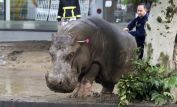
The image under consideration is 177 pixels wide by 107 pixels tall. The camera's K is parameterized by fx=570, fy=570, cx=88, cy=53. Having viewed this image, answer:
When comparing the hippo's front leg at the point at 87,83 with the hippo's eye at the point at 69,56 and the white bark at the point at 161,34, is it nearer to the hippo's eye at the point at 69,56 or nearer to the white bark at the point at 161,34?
the hippo's eye at the point at 69,56

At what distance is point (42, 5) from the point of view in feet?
63.5

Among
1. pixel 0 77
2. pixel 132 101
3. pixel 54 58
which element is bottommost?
pixel 0 77

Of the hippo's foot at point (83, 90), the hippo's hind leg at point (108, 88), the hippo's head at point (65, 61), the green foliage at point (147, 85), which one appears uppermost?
the hippo's head at point (65, 61)

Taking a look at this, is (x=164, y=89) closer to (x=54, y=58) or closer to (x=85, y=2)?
(x=54, y=58)

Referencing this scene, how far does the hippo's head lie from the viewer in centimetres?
550

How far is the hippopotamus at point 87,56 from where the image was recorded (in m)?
5.56

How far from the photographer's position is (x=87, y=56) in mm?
5895

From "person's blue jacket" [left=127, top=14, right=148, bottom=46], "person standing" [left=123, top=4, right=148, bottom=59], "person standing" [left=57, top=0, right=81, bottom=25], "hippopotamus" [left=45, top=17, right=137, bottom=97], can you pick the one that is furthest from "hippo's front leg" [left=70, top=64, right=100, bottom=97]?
"person standing" [left=57, top=0, right=81, bottom=25]

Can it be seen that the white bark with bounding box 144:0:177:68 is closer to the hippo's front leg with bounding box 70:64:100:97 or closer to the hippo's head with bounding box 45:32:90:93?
the hippo's front leg with bounding box 70:64:100:97

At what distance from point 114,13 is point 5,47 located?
164 inches

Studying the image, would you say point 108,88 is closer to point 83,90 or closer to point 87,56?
point 83,90

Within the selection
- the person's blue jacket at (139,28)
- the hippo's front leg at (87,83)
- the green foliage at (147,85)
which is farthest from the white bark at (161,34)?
the person's blue jacket at (139,28)

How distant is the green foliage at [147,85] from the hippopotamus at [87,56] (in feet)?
1.45

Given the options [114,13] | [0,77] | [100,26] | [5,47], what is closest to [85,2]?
[114,13]
